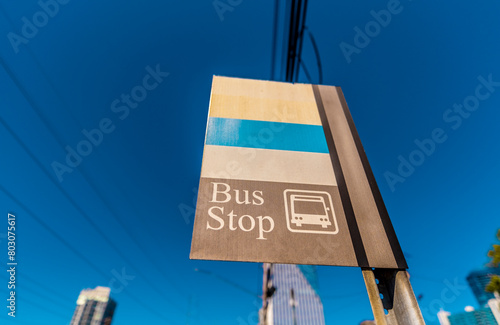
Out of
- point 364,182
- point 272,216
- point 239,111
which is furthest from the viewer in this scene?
point 239,111

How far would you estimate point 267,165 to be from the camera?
2691mm

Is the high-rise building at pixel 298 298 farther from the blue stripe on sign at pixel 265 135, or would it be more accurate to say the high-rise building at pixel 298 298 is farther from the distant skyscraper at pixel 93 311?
the blue stripe on sign at pixel 265 135

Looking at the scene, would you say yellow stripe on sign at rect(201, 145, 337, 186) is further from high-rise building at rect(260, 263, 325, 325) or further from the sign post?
high-rise building at rect(260, 263, 325, 325)

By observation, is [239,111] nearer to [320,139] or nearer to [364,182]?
[320,139]

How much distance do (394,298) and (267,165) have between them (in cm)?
175

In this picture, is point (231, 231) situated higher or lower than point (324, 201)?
lower

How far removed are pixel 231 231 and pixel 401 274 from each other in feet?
5.29

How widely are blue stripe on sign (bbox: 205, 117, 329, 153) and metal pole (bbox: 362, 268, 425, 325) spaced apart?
1469mm

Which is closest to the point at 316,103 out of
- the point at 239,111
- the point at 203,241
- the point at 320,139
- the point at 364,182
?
the point at 320,139

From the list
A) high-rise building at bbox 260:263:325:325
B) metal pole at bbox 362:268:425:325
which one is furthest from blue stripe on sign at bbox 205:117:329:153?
high-rise building at bbox 260:263:325:325

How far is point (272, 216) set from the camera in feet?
7.57

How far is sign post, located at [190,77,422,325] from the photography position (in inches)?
82.9

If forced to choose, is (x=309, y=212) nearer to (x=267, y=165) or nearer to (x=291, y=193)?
(x=291, y=193)

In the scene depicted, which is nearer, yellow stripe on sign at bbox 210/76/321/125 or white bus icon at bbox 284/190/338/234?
white bus icon at bbox 284/190/338/234
